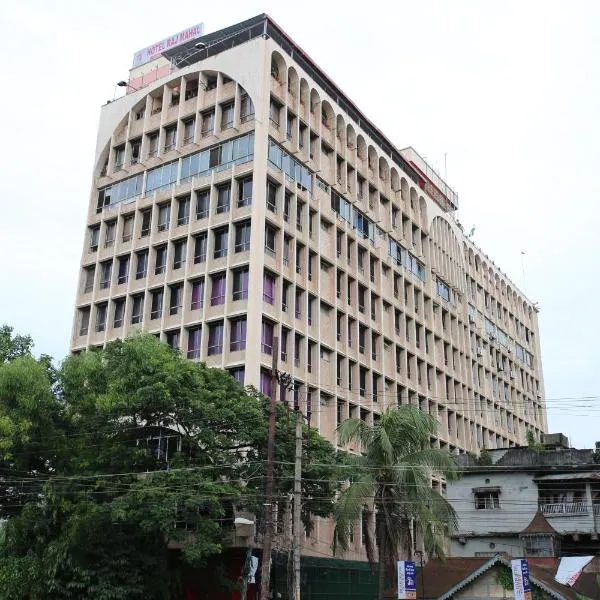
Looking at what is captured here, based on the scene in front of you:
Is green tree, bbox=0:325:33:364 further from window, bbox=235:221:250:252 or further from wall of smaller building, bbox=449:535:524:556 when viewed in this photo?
wall of smaller building, bbox=449:535:524:556

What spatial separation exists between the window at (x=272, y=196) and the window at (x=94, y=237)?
43.6 feet

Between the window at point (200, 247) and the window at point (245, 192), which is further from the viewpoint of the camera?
the window at point (200, 247)

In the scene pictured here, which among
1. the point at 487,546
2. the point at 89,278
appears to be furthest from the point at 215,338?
the point at 487,546

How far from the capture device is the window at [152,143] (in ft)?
173

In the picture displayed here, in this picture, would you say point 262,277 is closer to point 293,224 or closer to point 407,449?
point 293,224

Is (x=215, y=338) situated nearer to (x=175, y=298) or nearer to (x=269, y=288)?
(x=269, y=288)

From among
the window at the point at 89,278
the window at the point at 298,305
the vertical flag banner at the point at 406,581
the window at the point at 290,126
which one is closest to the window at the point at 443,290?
the window at the point at 290,126

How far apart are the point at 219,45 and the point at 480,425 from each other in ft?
129

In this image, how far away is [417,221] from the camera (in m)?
65.2

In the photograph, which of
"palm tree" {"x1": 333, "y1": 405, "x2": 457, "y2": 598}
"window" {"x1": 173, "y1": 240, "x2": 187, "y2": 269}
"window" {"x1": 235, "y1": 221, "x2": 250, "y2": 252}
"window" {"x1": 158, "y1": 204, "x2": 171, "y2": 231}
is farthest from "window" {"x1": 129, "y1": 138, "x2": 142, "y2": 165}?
"palm tree" {"x1": 333, "y1": 405, "x2": 457, "y2": 598}

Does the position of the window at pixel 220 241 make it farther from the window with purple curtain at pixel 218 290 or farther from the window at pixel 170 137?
the window at pixel 170 137

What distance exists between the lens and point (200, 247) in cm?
4666

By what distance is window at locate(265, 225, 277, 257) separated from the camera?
148ft

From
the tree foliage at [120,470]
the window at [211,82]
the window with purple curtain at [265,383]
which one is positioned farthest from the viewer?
the window at [211,82]
